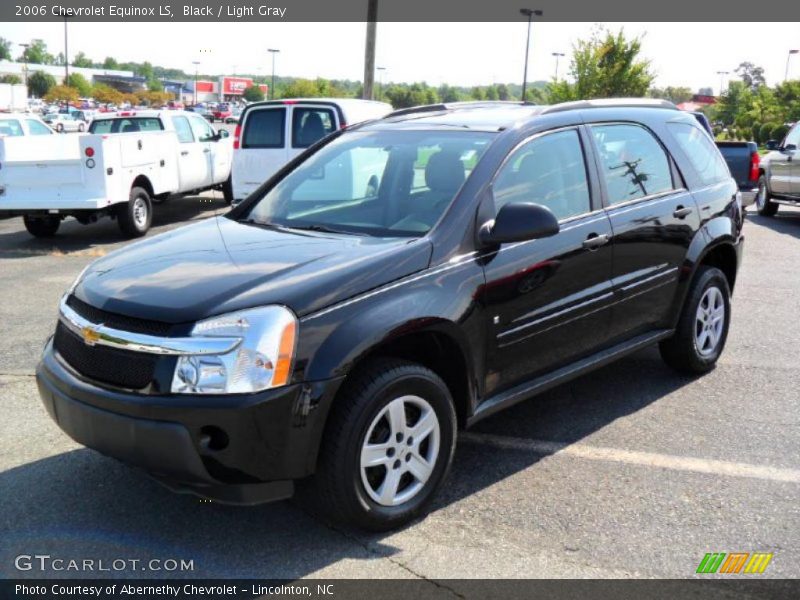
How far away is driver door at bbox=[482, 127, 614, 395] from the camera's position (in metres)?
3.98

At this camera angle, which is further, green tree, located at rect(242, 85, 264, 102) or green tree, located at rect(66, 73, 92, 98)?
green tree, located at rect(66, 73, 92, 98)

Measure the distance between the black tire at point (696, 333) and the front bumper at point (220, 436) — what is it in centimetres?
303

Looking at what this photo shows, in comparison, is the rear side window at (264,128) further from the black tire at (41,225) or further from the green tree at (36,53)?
the green tree at (36,53)

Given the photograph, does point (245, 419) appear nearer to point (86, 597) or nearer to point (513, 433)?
point (86, 597)

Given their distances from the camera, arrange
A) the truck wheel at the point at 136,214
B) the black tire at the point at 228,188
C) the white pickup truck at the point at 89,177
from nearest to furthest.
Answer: the white pickup truck at the point at 89,177 → the truck wheel at the point at 136,214 → the black tire at the point at 228,188

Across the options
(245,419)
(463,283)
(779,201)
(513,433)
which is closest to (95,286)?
(245,419)

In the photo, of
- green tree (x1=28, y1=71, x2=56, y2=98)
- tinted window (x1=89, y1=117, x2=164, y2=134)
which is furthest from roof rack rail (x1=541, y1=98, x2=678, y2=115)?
green tree (x1=28, y1=71, x2=56, y2=98)

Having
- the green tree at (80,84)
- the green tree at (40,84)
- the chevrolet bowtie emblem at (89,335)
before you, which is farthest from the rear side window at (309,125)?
the green tree at (80,84)

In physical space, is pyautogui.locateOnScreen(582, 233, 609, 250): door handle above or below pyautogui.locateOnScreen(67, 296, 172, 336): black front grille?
above

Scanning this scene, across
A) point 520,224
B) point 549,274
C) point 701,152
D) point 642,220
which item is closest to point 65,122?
point 701,152

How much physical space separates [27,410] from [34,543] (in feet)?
5.45

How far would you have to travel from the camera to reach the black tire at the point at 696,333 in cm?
542

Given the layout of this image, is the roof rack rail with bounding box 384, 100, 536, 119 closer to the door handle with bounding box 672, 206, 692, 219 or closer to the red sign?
the door handle with bounding box 672, 206, 692, 219

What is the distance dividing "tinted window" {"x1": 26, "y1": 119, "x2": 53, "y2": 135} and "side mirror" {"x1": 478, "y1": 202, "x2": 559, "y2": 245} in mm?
15034
